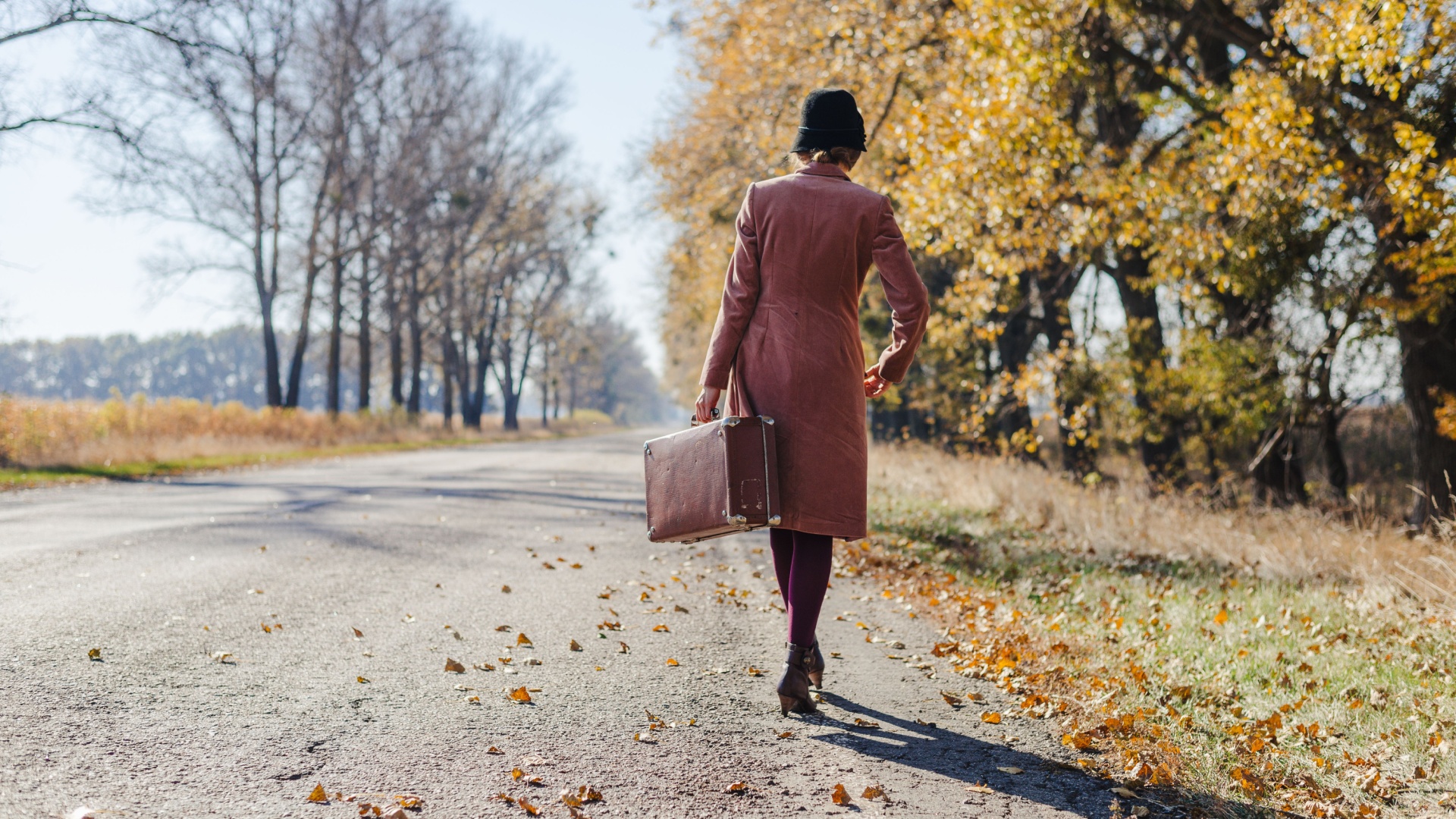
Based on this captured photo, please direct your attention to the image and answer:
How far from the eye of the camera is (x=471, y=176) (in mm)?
31891

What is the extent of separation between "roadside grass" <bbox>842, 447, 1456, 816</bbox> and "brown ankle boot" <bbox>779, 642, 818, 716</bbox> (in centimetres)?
91

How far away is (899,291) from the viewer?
360 cm

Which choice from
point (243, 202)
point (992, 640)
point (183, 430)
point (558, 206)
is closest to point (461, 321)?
point (558, 206)

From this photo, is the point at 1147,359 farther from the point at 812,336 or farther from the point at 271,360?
the point at 271,360

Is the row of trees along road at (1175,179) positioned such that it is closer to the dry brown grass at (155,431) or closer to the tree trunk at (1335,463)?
the tree trunk at (1335,463)

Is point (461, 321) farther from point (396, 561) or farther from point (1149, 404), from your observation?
point (396, 561)

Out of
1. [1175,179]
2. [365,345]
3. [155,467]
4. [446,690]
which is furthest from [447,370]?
[446,690]

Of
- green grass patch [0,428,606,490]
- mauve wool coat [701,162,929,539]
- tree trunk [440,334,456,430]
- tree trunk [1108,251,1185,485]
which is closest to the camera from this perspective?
mauve wool coat [701,162,929,539]

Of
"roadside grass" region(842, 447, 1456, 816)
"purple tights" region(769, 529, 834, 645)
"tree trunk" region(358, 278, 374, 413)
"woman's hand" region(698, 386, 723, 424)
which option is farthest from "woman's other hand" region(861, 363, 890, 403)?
"tree trunk" region(358, 278, 374, 413)

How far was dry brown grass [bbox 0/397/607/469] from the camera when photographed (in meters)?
14.0

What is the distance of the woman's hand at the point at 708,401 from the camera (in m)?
3.76

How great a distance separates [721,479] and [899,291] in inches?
37.7

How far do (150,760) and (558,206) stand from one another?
3874 cm

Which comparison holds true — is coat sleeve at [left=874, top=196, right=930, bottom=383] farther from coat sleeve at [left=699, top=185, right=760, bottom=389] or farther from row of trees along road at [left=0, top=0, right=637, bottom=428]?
row of trees along road at [left=0, top=0, right=637, bottom=428]
